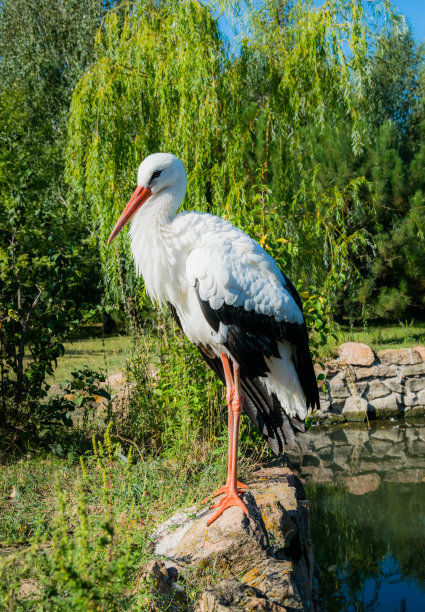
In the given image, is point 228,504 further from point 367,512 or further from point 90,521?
point 367,512

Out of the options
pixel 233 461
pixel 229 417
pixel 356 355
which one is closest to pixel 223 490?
pixel 233 461

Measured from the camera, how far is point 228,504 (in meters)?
3.01

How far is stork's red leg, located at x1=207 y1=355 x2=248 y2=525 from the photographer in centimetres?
300

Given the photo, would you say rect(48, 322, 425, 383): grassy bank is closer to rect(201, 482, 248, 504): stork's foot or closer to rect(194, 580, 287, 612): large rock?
rect(201, 482, 248, 504): stork's foot

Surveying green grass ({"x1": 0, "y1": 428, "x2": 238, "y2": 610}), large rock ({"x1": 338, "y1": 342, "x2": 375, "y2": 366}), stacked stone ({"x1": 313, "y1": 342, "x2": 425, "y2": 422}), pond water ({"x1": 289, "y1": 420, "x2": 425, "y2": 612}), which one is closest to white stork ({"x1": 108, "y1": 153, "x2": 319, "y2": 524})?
green grass ({"x1": 0, "y1": 428, "x2": 238, "y2": 610})

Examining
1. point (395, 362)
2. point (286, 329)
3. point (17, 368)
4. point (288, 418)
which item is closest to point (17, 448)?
point (17, 368)

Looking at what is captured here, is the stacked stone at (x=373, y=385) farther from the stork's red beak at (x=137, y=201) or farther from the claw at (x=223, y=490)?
the stork's red beak at (x=137, y=201)

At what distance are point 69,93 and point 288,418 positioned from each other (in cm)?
1435

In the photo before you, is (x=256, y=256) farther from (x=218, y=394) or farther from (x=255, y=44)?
(x=255, y=44)

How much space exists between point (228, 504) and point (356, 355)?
233 inches

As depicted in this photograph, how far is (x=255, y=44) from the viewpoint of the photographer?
6594mm

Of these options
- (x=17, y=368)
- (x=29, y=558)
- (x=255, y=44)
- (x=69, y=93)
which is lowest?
(x=29, y=558)

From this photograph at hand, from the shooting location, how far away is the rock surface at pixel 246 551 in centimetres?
231

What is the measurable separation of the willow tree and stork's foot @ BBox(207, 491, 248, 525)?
298 centimetres
